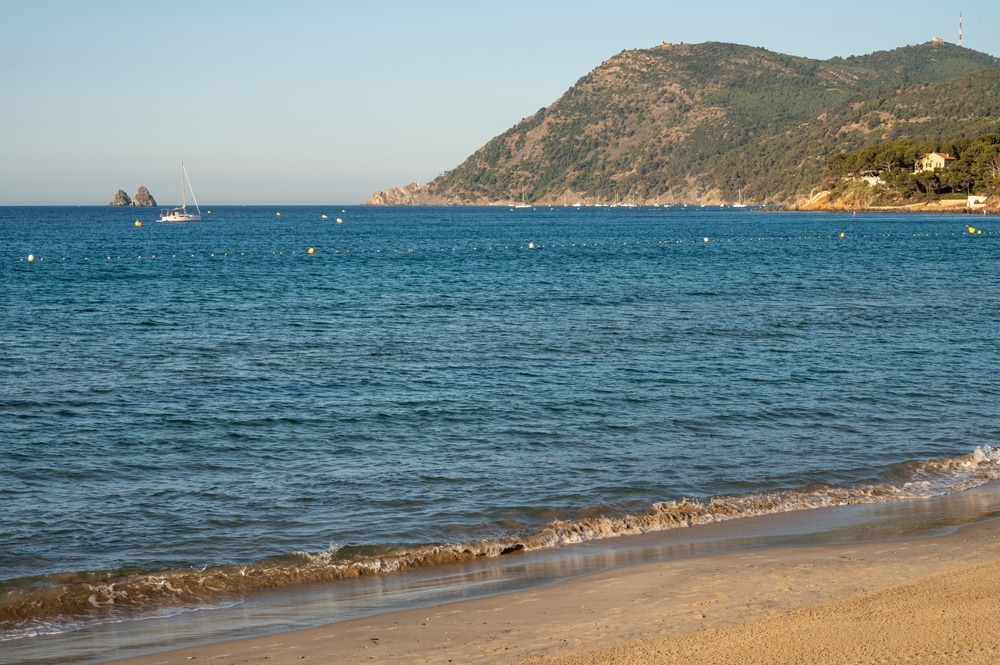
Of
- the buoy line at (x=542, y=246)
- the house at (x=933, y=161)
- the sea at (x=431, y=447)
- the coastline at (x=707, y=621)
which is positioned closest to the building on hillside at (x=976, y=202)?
the house at (x=933, y=161)

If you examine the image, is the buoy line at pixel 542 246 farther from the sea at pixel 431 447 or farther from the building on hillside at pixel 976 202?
the building on hillside at pixel 976 202

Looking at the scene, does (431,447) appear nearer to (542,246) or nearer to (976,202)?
(542,246)

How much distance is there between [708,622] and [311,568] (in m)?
4.62

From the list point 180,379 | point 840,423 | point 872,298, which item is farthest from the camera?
point 872,298

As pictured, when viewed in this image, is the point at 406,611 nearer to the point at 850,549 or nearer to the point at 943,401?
the point at 850,549

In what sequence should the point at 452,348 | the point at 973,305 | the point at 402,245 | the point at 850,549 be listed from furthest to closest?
the point at 402,245, the point at 973,305, the point at 452,348, the point at 850,549

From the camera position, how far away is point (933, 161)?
152875 mm

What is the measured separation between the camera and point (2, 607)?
10.2 m

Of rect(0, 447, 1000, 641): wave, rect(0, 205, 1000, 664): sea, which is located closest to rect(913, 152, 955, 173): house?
rect(0, 205, 1000, 664): sea

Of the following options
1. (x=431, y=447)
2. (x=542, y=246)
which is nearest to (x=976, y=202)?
(x=542, y=246)

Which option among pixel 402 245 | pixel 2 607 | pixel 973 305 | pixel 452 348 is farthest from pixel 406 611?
pixel 402 245

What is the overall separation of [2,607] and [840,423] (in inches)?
549

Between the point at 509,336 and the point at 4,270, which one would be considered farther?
the point at 4,270

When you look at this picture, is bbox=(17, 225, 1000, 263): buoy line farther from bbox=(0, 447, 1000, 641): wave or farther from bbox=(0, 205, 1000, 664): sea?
bbox=(0, 447, 1000, 641): wave
